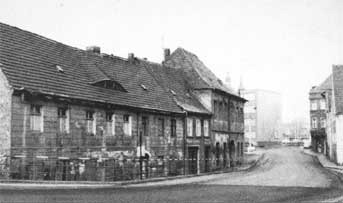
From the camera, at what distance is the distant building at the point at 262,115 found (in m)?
101

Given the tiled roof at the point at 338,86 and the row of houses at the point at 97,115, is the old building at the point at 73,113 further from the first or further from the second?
the tiled roof at the point at 338,86

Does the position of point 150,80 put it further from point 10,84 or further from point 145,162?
point 10,84

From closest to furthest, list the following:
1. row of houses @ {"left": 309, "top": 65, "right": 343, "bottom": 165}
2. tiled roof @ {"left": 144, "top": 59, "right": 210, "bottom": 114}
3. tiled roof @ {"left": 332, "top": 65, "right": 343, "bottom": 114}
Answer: tiled roof @ {"left": 144, "top": 59, "right": 210, "bottom": 114}, tiled roof @ {"left": 332, "top": 65, "right": 343, "bottom": 114}, row of houses @ {"left": 309, "top": 65, "right": 343, "bottom": 165}

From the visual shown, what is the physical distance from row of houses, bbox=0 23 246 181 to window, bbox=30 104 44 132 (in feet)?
0.16

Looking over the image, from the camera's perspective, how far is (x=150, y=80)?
39.4 meters

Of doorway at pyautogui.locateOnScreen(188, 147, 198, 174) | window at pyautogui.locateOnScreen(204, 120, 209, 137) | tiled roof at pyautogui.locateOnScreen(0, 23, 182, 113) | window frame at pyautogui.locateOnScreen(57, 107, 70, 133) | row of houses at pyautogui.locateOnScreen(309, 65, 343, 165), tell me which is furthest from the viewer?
row of houses at pyautogui.locateOnScreen(309, 65, 343, 165)

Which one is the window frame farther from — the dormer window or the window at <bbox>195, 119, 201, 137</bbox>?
the window at <bbox>195, 119, 201, 137</bbox>

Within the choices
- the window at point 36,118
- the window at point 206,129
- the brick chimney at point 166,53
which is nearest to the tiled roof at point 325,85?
the brick chimney at point 166,53

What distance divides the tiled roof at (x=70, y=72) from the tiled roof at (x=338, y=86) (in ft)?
48.7

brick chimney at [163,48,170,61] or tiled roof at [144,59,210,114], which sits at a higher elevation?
brick chimney at [163,48,170,61]

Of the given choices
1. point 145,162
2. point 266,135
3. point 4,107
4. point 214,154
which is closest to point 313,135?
point 214,154

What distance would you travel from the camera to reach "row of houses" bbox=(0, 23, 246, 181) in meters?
23.6

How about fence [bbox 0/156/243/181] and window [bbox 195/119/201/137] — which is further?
window [bbox 195/119/201/137]

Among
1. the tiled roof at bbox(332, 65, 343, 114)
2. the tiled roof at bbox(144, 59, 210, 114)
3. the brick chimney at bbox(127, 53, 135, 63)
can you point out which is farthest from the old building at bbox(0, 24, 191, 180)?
the tiled roof at bbox(332, 65, 343, 114)
